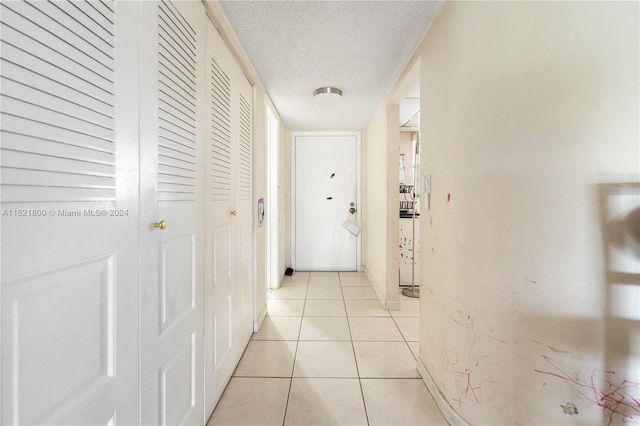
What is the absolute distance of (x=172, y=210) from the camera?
0.98m

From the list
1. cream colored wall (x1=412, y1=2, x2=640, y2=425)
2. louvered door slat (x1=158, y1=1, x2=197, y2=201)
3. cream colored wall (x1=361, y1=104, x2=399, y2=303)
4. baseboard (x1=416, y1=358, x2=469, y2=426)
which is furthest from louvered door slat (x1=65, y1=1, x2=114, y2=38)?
cream colored wall (x1=361, y1=104, x2=399, y2=303)

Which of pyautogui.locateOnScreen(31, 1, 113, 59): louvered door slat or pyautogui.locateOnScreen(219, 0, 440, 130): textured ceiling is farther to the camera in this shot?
pyautogui.locateOnScreen(219, 0, 440, 130): textured ceiling

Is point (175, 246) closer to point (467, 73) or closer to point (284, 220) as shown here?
point (467, 73)

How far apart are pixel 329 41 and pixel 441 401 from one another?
7.43 feet

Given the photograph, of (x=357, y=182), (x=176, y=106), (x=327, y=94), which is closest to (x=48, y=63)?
(x=176, y=106)

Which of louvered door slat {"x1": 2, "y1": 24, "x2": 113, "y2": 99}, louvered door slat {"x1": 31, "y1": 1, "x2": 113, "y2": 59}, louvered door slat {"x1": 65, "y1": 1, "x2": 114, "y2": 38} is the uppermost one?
→ louvered door slat {"x1": 65, "y1": 1, "x2": 114, "y2": 38}

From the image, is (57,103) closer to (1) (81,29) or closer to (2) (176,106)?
(1) (81,29)

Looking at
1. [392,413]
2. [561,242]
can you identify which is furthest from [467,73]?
[392,413]

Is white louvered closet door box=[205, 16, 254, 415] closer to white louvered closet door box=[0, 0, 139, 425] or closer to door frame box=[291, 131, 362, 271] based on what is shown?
white louvered closet door box=[0, 0, 139, 425]

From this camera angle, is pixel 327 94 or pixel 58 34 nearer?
pixel 58 34

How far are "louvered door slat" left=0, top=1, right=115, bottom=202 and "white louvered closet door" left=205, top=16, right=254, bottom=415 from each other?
62 centimetres

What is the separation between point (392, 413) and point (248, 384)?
859 millimetres

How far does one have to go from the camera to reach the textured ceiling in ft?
4.54

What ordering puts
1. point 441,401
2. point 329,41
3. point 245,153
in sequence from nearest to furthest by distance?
point 441,401 < point 329,41 < point 245,153
